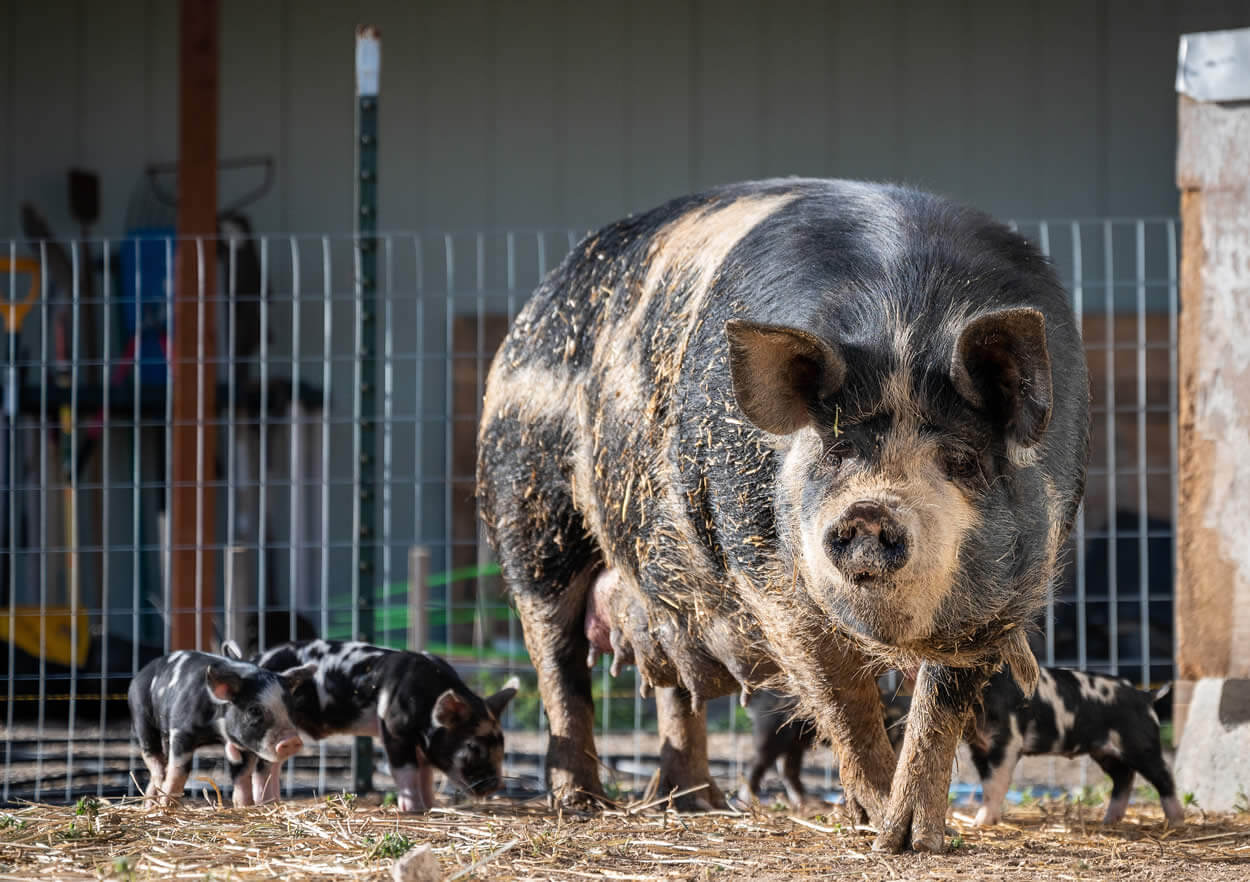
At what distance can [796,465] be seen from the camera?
332 centimetres

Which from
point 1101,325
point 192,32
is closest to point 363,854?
point 192,32

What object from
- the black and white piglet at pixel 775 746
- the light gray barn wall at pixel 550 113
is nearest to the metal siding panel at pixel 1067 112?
the light gray barn wall at pixel 550 113

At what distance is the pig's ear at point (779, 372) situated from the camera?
124 inches

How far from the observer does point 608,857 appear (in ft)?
11.7

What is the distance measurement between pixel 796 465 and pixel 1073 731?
6.49 feet

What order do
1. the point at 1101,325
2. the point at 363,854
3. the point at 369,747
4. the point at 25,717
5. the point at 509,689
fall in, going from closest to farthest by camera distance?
1. the point at 363,854
2. the point at 509,689
3. the point at 369,747
4. the point at 25,717
5. the point at 1101,325

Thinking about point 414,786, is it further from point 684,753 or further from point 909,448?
point 909,448

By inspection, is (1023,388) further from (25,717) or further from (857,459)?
(25,717)

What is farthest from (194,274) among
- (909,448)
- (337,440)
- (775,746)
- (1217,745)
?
(909,448)

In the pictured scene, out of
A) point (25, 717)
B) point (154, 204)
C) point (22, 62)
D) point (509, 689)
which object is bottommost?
point (25, 717)

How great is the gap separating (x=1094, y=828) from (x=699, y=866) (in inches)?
63.4

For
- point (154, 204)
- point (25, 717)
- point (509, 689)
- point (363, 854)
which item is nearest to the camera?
Answer: point (363, 854)

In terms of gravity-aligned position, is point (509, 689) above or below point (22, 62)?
below

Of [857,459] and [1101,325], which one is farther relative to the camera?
[1101,325]
